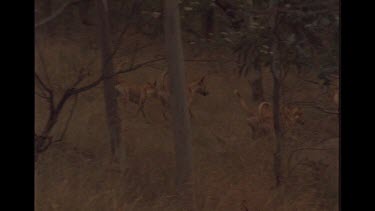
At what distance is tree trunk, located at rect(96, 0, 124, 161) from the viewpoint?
109 inches

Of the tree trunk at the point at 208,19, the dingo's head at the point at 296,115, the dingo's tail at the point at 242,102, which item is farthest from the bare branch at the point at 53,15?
the dingo's head at the point at 296,115

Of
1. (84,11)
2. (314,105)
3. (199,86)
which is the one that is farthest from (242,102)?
(84,11)

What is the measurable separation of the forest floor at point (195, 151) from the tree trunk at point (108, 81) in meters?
0.03

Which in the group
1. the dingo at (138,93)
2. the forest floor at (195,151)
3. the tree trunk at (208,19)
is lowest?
the forest floor at (195,151)

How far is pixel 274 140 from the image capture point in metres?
2.88

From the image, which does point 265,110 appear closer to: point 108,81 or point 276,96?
point 276,96

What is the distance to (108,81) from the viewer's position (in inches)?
110

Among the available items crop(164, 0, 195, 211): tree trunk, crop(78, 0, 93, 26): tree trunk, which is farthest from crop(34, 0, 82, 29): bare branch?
crop(164, 0, 195, 211): tree trunk

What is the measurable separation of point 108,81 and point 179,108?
326 mm

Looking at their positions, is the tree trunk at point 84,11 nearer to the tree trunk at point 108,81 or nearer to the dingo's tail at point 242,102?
the tree trunk at point 108,81

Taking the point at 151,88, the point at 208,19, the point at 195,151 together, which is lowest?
the point at 195,151

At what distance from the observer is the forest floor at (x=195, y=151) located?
2750 mm
